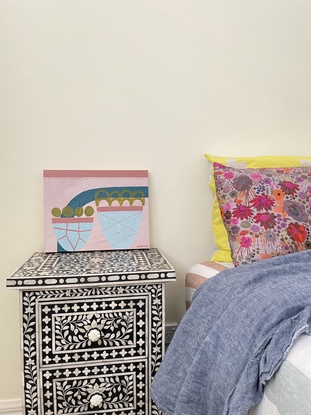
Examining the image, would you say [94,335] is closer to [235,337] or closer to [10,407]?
[235,337]

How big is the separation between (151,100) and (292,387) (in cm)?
129

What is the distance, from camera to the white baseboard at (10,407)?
1.63 m

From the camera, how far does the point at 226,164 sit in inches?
66.7

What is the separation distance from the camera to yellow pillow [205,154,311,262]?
166cm

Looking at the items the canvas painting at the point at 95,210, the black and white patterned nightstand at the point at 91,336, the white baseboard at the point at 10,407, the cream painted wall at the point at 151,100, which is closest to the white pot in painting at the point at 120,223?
the canvas painting at the point at 95,210

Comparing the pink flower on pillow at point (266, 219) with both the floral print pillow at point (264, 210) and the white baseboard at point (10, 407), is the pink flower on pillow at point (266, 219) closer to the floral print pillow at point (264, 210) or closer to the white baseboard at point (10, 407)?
the floral print pillow at point (264, 210)

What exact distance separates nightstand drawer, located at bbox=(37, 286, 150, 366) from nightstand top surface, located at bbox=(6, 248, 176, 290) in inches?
2.1

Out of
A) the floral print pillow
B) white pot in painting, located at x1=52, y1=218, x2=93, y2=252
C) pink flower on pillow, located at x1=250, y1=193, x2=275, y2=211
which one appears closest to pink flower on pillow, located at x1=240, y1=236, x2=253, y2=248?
the floral print pillow

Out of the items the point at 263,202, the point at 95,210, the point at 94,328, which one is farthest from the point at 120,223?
the point at 263,202

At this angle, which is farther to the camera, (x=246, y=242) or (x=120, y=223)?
(x=120, y=223)

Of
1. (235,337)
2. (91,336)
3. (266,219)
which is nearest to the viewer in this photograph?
(235,337)

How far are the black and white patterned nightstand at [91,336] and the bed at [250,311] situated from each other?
171 millimetres

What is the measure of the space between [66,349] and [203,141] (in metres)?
1.03

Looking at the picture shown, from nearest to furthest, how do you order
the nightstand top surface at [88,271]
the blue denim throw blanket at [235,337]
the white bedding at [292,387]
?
the white bedding at [292,387], the blue denim throw blanket at [235,337], the nightstand top surface at [88,271]
